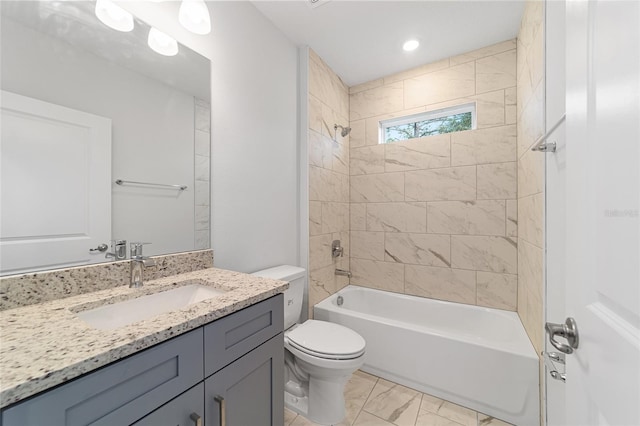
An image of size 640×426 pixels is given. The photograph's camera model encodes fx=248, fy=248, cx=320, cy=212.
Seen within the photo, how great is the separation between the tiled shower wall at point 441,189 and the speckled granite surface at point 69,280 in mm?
1949

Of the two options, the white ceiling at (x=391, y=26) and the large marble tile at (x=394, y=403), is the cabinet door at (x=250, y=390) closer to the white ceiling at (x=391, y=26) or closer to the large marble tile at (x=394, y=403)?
the large marble tile at (x=394, y=403)

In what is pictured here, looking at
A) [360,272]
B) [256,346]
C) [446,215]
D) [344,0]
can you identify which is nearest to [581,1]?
[256,346]

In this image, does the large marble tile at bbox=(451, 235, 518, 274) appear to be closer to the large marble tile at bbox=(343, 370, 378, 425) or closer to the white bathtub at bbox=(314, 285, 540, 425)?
the white bathtub at bbox=(314, 285, 540, 425)

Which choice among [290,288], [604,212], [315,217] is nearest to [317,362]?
[290,288]

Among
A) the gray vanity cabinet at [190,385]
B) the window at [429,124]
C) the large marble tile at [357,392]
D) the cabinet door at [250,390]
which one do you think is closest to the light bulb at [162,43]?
the gray vanity cabinet at [190,385]

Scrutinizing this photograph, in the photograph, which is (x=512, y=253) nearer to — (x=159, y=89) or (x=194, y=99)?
(x=194, y=99)

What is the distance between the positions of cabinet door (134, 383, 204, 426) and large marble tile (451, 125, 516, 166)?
2408mm

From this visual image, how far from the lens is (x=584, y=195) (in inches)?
21.0

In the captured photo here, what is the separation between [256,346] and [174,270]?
608 millimetres

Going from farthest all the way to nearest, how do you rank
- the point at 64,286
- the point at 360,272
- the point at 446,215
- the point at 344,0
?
1. the point at 360,272
2. the point at 446,215
3. the point at 344,0
4. the point at 64,286

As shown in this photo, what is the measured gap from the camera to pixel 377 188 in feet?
8.61

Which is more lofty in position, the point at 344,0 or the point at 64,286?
the point at 344,0

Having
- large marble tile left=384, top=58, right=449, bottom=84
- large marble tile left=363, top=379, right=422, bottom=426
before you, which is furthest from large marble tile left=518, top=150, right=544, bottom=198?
large marble tile left=363, top=379, right=422, bottom=426

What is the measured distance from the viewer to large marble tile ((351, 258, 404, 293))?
2505mm
